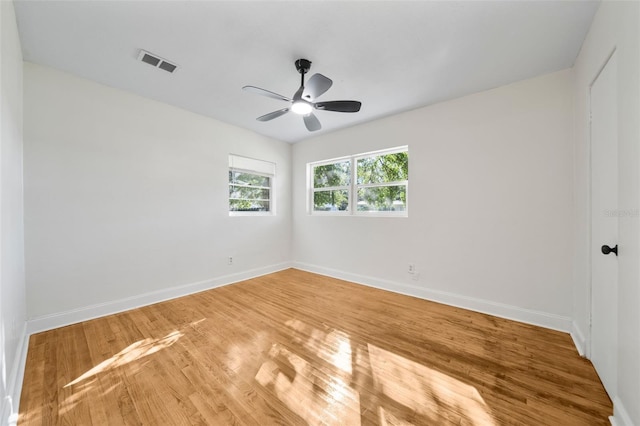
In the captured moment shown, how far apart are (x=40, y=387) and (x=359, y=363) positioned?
2.17 meters

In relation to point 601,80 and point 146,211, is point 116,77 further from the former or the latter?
point 601,80

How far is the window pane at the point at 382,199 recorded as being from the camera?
353cm

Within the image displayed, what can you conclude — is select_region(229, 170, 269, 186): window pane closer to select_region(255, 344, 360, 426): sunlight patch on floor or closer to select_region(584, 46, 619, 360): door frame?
select_region(255, 344, 360, 426): sunlight patch on floor

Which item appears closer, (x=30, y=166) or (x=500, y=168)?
(x=30, y=166)

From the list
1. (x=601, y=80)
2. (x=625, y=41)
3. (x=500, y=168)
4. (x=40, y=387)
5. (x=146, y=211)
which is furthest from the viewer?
(x=146, y=211)

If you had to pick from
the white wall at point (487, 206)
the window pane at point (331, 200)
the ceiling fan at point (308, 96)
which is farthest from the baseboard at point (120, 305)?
the ceiling fan at point (308, 96)

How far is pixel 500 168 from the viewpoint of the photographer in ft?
8.78

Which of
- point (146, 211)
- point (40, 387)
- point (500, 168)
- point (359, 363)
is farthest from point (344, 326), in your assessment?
point (146, 211)

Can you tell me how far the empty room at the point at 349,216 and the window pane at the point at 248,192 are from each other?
56 millimetres

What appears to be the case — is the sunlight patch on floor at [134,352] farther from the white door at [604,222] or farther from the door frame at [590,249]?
the door frame at [590,249]

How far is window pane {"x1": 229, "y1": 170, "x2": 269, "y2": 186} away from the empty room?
183mm

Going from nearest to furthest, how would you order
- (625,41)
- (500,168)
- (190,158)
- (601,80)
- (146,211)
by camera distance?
(625,41) < (601,80) < (500,168) < (146,211) < (190,158)

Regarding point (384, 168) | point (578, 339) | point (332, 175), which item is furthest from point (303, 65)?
point (578, 339)

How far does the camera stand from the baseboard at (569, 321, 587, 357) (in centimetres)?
190
